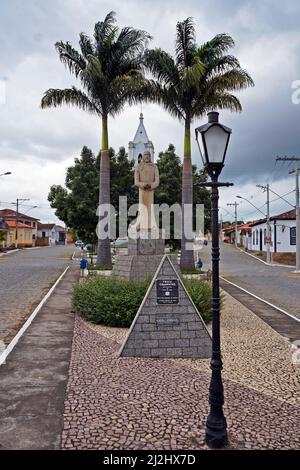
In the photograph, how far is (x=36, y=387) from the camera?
223 inches

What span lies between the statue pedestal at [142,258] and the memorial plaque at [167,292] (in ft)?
9.54

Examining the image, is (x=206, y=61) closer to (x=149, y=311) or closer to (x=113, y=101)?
(x=113, y=101)

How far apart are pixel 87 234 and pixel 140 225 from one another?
1695cm

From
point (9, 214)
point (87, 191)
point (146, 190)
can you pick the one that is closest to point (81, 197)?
point (87, 191)

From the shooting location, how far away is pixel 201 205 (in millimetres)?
27016

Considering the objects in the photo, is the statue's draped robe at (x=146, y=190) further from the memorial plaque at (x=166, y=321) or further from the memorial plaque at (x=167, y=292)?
the memorial plaque at (x=166, y=321)

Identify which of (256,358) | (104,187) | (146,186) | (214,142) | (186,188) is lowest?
(256,358)

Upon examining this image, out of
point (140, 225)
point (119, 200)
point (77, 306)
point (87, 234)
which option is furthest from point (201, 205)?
point (77, 306)

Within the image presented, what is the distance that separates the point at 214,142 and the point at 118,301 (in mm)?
5839

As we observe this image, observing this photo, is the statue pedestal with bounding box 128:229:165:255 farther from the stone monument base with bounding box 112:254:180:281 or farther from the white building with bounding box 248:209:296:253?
A: the white building with bounding box 248:209:296:253

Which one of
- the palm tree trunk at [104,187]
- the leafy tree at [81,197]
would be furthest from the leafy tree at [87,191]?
the palm tree trunk at [104,187]

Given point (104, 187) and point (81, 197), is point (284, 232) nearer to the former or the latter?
point (81, 197)

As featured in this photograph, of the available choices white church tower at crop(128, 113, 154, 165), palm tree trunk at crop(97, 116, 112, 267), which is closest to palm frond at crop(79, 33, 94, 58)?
palm tree trunk at crop(97, 116, 112, 267)

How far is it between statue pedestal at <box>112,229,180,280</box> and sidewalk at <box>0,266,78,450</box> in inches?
91.0
